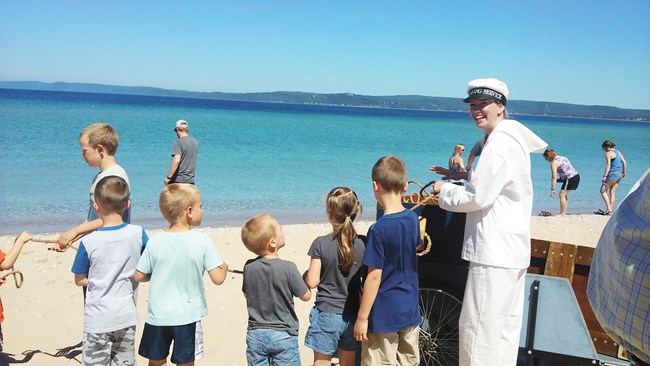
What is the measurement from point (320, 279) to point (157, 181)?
15589mm

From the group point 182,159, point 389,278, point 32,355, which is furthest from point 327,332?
point 182,159

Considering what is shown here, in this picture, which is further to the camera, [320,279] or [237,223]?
[237,223]

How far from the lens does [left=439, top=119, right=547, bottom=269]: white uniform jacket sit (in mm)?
3549

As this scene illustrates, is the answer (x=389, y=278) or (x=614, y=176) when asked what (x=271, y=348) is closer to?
(x=389, y=278)

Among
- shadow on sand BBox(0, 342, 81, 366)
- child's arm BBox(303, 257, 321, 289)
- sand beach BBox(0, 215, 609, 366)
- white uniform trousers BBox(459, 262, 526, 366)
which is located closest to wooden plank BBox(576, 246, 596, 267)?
white uniform trousers BBox(459, 262, 526, 366)

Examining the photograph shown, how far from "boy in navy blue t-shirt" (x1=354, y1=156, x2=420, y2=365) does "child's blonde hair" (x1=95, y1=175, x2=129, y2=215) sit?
57.9 inches

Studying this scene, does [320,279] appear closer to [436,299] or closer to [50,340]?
[436,299]

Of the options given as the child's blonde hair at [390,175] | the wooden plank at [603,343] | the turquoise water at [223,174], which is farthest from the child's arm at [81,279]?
the turquoise water at [223,174]

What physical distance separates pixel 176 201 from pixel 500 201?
1.91 meters

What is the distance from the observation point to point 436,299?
4281mm

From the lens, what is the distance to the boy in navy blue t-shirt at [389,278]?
350 cm

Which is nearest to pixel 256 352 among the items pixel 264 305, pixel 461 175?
pixel 264 305

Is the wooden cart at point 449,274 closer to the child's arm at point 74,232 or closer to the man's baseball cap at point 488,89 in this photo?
the man's baseball cap at point 488,89

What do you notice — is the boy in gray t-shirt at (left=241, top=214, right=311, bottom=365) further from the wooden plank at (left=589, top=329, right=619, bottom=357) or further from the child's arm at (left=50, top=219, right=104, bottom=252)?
the wooden plank at (left=589, top=329, right=619, bottom=357)
